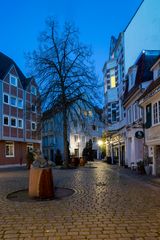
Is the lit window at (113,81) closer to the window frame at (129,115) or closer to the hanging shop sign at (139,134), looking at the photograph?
the window frame at (129,115)

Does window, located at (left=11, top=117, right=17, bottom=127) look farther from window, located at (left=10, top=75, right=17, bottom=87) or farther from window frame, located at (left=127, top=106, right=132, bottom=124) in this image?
window frame, located at (left=127, top=106, right=132, bottom=124)

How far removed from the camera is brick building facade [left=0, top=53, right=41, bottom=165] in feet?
137

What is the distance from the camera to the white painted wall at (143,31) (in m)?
29.7

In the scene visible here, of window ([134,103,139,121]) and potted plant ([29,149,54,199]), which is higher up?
window ([134,103,139,121])

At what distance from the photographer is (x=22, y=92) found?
4697 cm

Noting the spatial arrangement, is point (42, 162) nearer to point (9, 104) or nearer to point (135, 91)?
point (135, 91)

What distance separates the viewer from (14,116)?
44500 millimetres

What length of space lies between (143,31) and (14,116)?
2207 centimetres

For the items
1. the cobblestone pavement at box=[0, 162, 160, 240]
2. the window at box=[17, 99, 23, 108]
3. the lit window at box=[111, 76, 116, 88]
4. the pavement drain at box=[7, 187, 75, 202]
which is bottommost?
the pavement drain at box=[7, 187, 75, 202]

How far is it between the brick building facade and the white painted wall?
1404 centimetres

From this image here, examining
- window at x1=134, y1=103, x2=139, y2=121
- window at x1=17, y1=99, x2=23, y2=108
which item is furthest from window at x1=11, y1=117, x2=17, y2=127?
window at x1=134, y1=103, x2=139, y2=121

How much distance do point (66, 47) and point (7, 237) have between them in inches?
1022

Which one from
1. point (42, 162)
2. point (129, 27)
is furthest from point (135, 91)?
point (42, 162)

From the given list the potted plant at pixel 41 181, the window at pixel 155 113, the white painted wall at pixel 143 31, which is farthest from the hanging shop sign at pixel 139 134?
the potted plant at pixel 41 181
